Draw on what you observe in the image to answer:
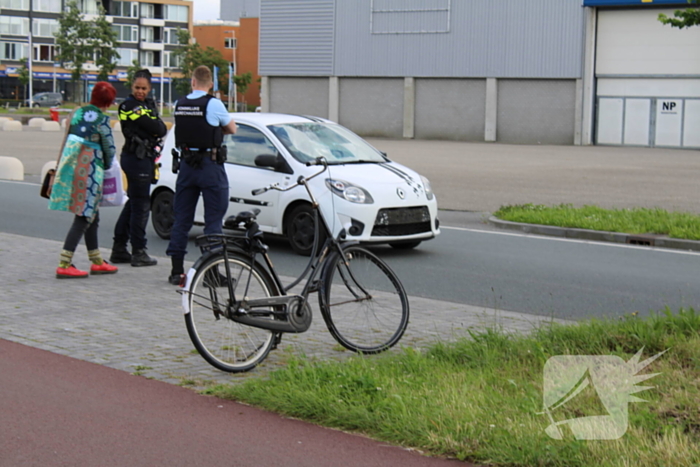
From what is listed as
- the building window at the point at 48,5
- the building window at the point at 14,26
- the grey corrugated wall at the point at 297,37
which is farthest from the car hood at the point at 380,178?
the building window at the point at 48,5

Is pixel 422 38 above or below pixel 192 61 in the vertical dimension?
below

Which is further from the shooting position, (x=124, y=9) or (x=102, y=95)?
(x=124, y=9)

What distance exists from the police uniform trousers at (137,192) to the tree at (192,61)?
8111 centimetres

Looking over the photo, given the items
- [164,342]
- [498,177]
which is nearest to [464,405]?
[164,342]

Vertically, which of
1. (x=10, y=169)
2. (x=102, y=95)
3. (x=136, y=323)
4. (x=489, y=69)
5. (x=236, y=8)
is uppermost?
(x=236, y=8)

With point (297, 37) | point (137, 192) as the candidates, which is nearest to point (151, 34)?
point (297, 37)

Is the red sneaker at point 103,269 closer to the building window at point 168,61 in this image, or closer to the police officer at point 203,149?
the police officer at point 203,149

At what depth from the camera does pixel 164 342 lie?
6.91 m

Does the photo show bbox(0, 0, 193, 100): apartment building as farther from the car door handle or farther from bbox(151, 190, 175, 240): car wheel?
the car door handle

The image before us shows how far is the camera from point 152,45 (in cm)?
11831

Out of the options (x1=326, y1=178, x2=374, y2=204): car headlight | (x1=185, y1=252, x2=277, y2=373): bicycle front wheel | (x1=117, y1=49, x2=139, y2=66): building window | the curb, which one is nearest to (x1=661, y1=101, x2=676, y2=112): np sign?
the curb

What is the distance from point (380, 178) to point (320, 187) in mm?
695

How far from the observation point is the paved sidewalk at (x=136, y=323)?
6.38 meters

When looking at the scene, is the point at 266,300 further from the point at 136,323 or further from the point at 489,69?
the point at 489,69
